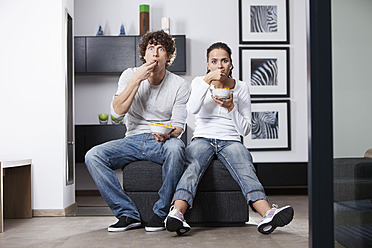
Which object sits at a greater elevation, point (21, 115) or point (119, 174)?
point (21, 115)

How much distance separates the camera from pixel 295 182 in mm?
4887

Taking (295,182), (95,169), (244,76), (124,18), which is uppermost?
(124,18)

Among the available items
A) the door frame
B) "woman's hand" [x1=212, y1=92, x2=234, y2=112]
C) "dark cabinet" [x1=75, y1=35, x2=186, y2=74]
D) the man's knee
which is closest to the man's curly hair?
"woman's hand" [x1=212, y1=92, x2=234, y2=112]

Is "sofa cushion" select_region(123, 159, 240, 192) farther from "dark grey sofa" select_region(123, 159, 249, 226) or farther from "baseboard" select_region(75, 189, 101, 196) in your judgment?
"baseboard" select_region(75, 189, 101, 196)

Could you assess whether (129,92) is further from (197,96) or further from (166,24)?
(166,24)

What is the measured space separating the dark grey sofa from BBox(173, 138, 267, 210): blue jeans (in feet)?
0.27

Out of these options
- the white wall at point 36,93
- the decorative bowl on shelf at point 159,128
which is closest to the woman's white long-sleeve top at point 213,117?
the decorative bowl on shelf at point 159,128

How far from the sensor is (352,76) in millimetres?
1430

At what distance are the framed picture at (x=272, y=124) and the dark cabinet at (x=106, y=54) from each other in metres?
0.95

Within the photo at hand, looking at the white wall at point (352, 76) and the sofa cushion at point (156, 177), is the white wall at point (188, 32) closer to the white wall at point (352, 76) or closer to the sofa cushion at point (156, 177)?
the sofa cushion at point (156, 177)

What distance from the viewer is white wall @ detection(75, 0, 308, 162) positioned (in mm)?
5023

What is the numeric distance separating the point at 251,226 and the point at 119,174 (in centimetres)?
252

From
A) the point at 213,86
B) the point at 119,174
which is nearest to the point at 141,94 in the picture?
the point at 213,86

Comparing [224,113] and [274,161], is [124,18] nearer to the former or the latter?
[274,161]
